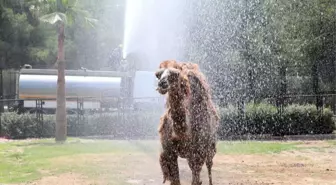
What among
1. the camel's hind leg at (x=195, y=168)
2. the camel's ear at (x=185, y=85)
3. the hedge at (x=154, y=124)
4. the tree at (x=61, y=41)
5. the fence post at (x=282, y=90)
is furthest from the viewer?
the fence post at (x=282, y=90)

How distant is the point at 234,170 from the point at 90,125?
1076 centimetres

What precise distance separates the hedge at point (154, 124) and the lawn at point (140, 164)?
2.85 meters

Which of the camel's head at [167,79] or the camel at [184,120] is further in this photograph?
the camel at [184,120]

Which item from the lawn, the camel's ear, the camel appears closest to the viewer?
the camel

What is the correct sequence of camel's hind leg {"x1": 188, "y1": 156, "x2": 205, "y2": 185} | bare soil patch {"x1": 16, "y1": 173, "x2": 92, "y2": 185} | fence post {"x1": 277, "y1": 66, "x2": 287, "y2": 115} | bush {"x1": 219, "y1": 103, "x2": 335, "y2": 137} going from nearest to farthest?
camel's hind leg {"x1": 188, "y1": 156, "x2": 205, "y2": 185} → bare soil patch {"x1": 16, "y1": 173, "x2": 92, "y2": 185} → bush {"x1": 219, "y1": 103, "x2": 335, "y2": 137} → fence post {"x1": 277, "y1": 66, "x2": 287, "y2": 115}

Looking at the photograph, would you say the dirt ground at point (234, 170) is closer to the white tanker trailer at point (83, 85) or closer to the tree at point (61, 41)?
the tree at point (61, 41)

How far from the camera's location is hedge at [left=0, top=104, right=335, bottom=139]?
59.7 feet

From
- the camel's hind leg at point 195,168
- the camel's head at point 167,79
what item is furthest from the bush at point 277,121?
the camel's head at point 167,79

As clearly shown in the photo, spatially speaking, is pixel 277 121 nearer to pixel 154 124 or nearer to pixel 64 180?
pixel 154 124

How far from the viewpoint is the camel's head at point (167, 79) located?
4688 mm

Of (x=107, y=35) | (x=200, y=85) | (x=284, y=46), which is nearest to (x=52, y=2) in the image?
(x=284, y=46)

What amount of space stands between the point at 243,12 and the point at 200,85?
517 inches

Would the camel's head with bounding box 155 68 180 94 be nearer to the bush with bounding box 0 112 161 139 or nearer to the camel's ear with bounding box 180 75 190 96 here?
the camel's ear with bounding box 180 75 190 96

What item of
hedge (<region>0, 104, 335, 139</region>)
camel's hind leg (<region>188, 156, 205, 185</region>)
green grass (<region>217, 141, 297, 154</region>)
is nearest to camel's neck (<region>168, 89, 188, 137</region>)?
camel's hind leg (<region>188, 156, 205, 185</region>)
